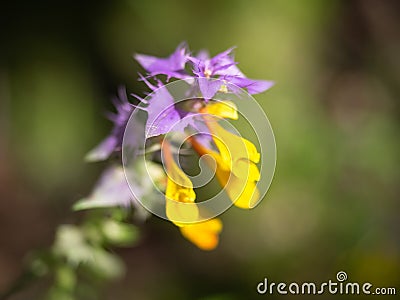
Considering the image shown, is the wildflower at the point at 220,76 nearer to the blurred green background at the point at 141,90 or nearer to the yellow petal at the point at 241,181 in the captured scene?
the yellow petal at the point at 241,181

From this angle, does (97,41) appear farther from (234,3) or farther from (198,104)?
(198,104)

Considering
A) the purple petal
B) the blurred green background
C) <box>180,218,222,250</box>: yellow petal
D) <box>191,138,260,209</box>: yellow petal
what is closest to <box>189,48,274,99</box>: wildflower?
the purple petal

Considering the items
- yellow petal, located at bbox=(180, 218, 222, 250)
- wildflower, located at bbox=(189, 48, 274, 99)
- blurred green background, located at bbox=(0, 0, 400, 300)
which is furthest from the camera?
blurred green background, located at bbox=(0, 0, 400, 300)

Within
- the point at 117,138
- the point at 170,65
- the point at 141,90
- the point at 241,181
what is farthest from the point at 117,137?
the point at 141,90

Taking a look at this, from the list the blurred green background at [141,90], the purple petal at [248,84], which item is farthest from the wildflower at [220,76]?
the blurred green background at [141,90]

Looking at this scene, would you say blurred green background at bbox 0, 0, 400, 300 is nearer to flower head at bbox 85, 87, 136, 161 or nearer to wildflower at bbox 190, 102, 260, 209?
flower head at bbox 85, 87, 136, 161

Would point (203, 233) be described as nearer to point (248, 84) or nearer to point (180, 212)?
point (180, 212)
